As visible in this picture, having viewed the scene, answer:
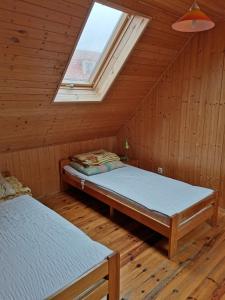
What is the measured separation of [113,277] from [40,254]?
491mm

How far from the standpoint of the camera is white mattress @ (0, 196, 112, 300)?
49.7 inches

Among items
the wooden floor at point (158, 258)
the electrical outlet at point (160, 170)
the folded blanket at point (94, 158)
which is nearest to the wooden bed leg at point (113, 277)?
the wooden floor at point (158, 258)

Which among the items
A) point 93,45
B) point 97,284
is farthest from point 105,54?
point 97,284

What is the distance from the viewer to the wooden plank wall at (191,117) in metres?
2.77

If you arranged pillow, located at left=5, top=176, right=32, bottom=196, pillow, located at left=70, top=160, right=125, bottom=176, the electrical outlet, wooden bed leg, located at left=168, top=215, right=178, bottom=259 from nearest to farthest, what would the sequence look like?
wooden bed leg, located at left=168, top=215, right=178, bottom=259, pillow, located at left=5, top=176, right=32, bottom=196, pillow, located at left=70, top=160, right=125, bottom=176, the electrical outlet

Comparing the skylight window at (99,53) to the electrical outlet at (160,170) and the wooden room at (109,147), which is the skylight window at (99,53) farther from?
the electrical outlet at (160,170)

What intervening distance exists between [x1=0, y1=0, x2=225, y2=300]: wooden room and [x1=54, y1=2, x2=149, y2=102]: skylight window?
0.05 ft

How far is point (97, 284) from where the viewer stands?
143cm

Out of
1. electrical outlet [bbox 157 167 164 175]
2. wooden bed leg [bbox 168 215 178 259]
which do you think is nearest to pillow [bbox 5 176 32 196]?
wooden bed leg [bbox 168 215 178 259]

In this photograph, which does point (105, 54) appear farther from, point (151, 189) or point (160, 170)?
point (160, 170)

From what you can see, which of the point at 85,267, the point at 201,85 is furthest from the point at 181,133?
the point at 85,267

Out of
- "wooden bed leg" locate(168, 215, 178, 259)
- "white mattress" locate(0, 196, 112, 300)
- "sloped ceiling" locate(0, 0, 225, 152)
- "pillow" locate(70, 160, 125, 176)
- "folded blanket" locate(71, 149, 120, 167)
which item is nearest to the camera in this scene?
"white mattress" locate(0, 196, 112, 300)

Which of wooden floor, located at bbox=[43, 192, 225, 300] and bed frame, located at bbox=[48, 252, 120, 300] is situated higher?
bed frame, located at bbox=[48, 252, 120, 300]

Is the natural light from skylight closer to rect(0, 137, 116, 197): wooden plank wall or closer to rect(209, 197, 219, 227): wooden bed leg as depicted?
rect(0, 137, 116, 197): wooden plank wall
